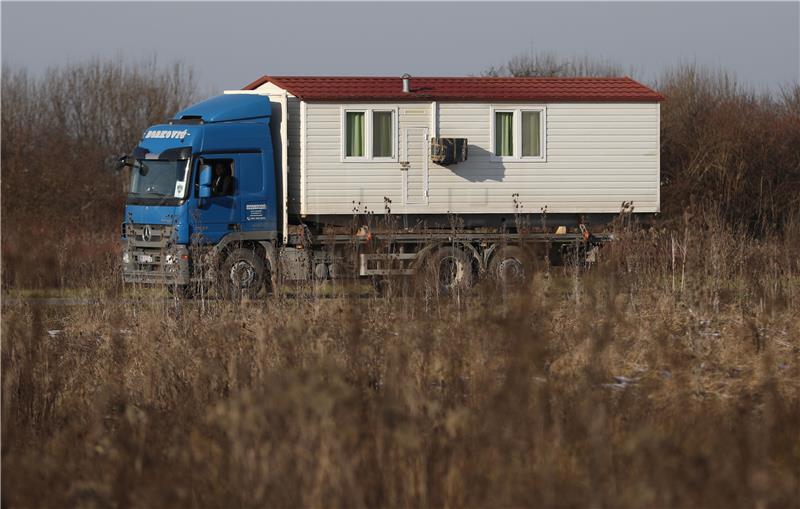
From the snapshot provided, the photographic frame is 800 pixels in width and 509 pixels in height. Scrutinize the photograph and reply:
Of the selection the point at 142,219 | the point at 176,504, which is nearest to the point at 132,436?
the point at 176,504

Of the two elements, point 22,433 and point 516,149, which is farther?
point 516,149

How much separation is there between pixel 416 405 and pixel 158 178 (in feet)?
43.5

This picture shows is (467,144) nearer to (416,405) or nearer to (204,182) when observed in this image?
(204,182)

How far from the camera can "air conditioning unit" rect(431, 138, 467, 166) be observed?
747 inches

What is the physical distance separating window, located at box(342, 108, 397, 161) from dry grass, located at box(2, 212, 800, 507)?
8556mm

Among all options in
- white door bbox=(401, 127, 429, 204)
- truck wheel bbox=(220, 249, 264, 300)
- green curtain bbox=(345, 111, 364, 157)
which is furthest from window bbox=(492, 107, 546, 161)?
truck wheel bbox=(220, 249, 264, 300)

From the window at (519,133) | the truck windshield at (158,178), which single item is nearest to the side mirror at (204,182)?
the truck windshield at (158,178)

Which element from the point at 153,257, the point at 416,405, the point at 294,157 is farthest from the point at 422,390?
the point at 294,157

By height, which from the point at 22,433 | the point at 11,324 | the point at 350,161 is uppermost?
the point at 350,161

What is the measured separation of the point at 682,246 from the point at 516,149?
653cm

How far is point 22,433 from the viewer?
24.9ft

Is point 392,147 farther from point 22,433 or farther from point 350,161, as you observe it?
point 22,433

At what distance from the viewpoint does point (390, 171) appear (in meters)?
19.2

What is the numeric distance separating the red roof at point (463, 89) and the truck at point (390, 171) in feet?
0.08
